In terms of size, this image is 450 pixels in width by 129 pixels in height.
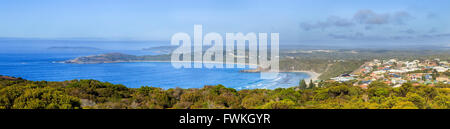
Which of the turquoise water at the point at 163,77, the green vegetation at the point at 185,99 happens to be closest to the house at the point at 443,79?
the turquoise water at the point at 163,77

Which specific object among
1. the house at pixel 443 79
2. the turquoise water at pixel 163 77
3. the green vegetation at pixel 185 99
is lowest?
the turquoise water at pixel 163 77

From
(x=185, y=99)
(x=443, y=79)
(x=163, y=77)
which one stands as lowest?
(x=163, y=77)

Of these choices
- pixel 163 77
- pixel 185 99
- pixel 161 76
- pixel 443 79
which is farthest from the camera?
pixel 161 76

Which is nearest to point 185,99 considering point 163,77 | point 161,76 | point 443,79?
point 443,79

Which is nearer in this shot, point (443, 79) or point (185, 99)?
point (185, 99)

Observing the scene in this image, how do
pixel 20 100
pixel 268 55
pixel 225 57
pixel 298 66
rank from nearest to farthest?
pixel 20 100
pixel 298 66
pixel 268 55
pixel 225 57

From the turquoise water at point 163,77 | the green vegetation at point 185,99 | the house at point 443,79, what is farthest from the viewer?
the turquoise water at point 163,77

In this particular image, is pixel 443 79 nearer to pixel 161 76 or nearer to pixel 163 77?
pixel 163 77

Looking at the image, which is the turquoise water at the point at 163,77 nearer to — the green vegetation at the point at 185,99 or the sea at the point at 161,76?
the sea at the point at 161,76
